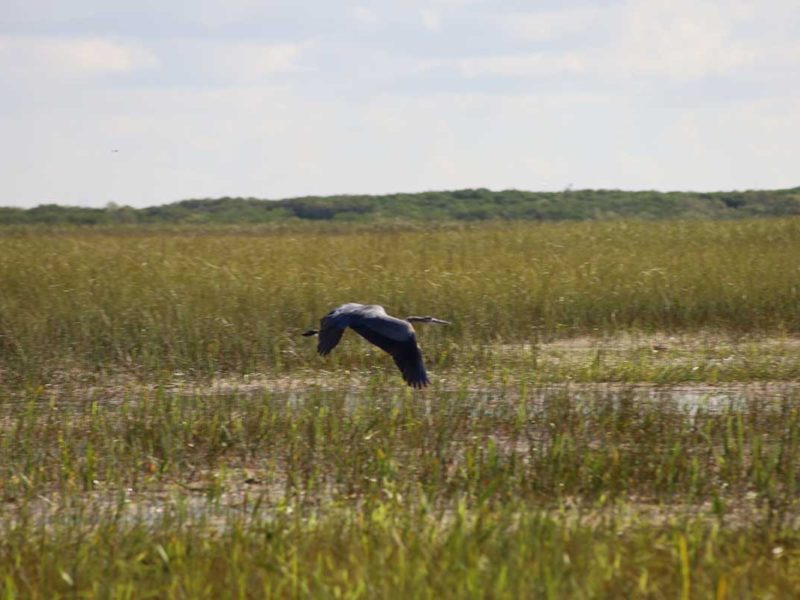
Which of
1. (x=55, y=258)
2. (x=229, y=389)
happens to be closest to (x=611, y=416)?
(x=229, y=389)

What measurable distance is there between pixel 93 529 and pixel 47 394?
3.38 metres

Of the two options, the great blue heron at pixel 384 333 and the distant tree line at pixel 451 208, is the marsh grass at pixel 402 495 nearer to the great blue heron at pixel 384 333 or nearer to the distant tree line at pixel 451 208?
the great blue heron at pixel 384 333

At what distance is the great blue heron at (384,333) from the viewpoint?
241 inches

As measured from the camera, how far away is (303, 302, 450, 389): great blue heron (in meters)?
6.12

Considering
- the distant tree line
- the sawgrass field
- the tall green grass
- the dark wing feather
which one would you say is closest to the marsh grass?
the sawgrass field

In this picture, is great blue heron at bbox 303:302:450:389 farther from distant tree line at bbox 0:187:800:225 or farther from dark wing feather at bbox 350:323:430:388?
distant tree line at bbox 0:187:800:225

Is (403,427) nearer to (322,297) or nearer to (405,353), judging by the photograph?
(405,353)

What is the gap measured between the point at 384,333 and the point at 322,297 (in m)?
3.50

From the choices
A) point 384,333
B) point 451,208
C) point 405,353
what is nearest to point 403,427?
point 405,353

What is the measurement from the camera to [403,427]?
6273 millimetres

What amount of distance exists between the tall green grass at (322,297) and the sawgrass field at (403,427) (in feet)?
0.09

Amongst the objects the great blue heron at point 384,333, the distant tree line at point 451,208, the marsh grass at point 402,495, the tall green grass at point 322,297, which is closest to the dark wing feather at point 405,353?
the great blue heron at point 384,333

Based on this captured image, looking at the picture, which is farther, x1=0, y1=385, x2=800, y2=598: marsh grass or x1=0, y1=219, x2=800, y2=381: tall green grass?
x1=0, y1=219, x2=800, y2=381: tall green grass

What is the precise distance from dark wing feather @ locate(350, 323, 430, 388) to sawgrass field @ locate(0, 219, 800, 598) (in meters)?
0.22
